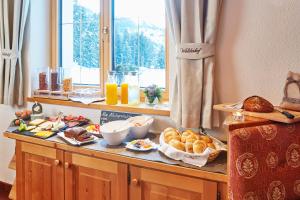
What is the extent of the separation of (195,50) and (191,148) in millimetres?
536

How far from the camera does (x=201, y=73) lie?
63.7 inches

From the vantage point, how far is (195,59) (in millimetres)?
1627

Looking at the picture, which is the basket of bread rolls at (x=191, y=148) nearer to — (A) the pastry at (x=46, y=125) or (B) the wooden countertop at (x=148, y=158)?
(B) the wooden countertop at (x=148, y=158)

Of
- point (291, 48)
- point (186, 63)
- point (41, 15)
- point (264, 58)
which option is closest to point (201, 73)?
point (186, 63)

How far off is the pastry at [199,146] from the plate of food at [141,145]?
0.85 feet

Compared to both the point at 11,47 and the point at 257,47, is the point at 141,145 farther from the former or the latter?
the point at 11,47

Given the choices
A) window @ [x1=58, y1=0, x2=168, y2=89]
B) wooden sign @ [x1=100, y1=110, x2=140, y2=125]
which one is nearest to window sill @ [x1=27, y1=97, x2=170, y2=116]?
wooden sign @ [x1=100, y1=110, x2=140, y2=125]

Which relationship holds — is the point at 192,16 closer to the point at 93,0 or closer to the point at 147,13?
the point at 147,13

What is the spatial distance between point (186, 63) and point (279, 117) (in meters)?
0.61

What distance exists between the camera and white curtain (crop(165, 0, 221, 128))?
160 cm

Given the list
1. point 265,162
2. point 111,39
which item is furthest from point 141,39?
point 265,162

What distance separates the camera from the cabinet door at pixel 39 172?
1781mm

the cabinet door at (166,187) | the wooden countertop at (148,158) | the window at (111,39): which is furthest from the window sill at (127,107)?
the cabinet door at (166,187)

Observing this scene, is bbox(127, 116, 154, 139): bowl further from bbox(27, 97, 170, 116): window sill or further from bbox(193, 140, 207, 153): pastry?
bbox(193, 140, 207, 153): pastry
